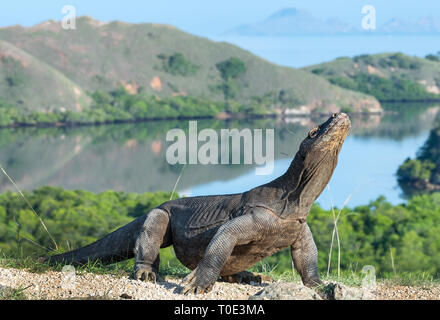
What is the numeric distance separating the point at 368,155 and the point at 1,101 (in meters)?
42.3

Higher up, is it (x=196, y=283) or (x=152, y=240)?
(x=152, y=240)

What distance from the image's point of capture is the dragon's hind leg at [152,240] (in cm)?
593

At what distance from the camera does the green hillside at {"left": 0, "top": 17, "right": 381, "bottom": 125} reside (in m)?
102

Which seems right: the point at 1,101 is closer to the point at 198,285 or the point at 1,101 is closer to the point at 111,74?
the point at 111,74

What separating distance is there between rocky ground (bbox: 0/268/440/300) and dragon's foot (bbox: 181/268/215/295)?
0.06m

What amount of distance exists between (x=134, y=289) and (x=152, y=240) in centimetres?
82

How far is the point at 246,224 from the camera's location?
5.31m

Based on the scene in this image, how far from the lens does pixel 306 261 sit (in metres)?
5.78

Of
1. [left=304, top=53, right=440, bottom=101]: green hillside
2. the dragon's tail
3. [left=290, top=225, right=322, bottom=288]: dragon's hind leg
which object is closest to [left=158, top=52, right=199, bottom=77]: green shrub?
[left=304, top=53, right=440, bottom=101]: green hillside

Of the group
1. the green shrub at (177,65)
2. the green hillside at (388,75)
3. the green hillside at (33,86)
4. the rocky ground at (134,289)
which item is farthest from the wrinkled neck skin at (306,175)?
the green hillside at (388,75)

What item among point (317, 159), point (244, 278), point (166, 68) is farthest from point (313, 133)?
point (166, 68)

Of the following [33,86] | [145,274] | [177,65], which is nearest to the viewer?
[145,274]

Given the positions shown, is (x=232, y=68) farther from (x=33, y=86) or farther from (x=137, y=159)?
(x=137, y=159)

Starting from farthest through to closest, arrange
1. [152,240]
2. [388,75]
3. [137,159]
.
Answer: [388,75] < [137,159] < [152,240]
